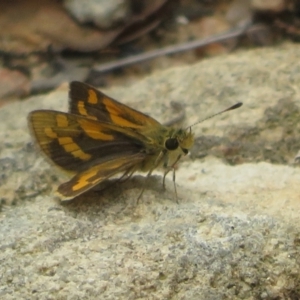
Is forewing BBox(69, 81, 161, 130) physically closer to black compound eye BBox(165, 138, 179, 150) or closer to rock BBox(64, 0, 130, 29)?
black compound eye BBox(165, 138, 179, 150)

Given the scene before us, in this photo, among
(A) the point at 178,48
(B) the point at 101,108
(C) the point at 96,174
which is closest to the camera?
(C) the point at 96,174

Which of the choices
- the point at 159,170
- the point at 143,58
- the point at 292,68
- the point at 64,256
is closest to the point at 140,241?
the point at 64,256

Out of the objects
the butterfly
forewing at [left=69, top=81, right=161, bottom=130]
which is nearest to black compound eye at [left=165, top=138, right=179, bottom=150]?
the butterfly

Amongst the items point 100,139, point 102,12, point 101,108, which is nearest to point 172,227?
point 100,139

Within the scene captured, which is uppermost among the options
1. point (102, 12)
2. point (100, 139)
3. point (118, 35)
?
point (100, 139)

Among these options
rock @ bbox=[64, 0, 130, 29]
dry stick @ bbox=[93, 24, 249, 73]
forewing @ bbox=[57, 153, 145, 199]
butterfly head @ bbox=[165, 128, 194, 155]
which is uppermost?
forewing @ bbox=[57, 153, 145, 199]

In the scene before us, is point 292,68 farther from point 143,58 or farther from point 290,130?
point 143,58

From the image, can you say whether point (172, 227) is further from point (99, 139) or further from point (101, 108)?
point (101, 108)
